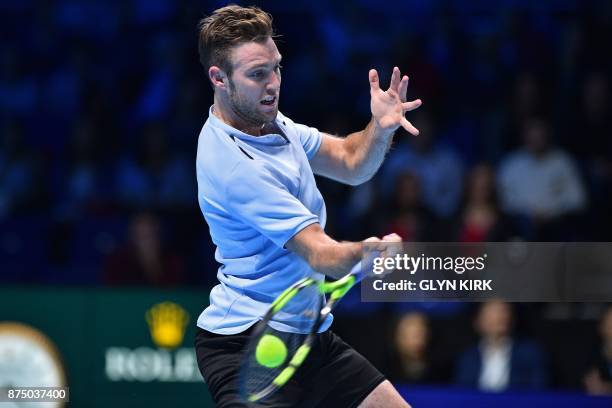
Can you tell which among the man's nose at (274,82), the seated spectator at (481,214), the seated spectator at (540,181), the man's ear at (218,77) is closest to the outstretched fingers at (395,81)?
the man's nose at (274,82)

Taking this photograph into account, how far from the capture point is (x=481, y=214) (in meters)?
8.79

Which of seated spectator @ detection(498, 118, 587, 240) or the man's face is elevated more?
the man's face

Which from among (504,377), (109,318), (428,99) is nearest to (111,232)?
(109,318)

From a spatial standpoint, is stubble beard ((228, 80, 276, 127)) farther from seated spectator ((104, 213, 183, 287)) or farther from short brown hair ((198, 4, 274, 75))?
seated spectator ((104, 213, 183, 287))

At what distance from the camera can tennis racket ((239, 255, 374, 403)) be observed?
14.9 feet

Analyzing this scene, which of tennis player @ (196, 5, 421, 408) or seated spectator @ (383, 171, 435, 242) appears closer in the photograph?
tennis player @ (196, 5, 421, 408)

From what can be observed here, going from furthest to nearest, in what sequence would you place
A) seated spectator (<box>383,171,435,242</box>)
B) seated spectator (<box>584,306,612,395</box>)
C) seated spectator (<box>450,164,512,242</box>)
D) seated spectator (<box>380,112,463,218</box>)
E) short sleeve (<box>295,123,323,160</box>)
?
seated spectator (<box>380,112,463,218</box>) < seated spectator (<box>383,171,435,242</box>) < seated spectator (<box>450,164,512,242</box>) < seated spectator (<box>584,306,612,395</box>) < short sleeve (<box>295,123,323,160</box>)

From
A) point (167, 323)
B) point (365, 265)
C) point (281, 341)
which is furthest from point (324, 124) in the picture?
point (365, 265)

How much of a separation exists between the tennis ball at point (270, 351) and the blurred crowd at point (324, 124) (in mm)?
4061

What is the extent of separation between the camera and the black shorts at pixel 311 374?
15.4 ft

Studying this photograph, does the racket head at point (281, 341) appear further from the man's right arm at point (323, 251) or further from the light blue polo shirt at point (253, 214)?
the man's right arm at point (323, 251)

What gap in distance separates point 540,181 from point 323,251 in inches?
206

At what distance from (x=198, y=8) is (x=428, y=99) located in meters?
2.44

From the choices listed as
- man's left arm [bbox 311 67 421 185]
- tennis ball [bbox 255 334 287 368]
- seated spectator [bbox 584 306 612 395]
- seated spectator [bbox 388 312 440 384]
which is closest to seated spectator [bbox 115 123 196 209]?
seated spectator [bbox 388 312 440 384]
